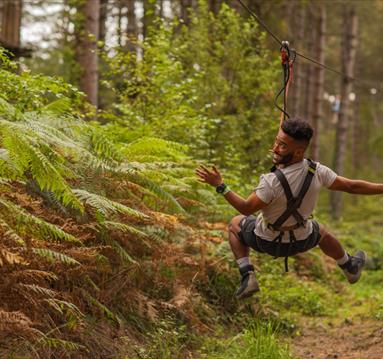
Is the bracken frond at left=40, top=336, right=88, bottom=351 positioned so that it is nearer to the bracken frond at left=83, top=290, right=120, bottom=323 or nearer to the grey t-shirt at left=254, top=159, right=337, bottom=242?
the bracken frond at left=83, top=290, right=120, bottom=323

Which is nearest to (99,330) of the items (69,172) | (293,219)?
(69,172)

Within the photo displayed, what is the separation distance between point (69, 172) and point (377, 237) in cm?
1470

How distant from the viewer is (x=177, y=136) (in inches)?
411

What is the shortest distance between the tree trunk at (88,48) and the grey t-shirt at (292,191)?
776cm

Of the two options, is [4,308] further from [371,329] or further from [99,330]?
[371,329]

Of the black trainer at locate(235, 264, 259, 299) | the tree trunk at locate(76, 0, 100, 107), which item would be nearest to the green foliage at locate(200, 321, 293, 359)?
the black trainer at locate(235, 264, 259, 299)

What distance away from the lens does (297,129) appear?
5.82 metres

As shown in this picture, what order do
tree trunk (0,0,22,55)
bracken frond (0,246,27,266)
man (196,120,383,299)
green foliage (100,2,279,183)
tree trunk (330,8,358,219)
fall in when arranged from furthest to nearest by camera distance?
tree trunk (330,8,358,219)
tree trunk (0,0,22,55)
green foliage (100,2,279,183)
man (196,120,383,299)
bracken frond (0,246,27,266)

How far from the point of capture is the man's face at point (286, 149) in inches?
232

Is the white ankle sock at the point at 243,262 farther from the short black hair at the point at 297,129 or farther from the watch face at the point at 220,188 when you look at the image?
the short black hair at the point at 297,129

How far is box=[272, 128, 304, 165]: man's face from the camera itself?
5898 mm

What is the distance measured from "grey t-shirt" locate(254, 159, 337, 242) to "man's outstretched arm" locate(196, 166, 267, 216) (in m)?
0.06

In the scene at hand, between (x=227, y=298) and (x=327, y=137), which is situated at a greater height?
(x=227, y=298)

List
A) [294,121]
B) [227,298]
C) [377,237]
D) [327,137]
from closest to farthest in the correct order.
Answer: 1. [294,121]
2. [227,298]
3. [377,237]
4. [327,137]
